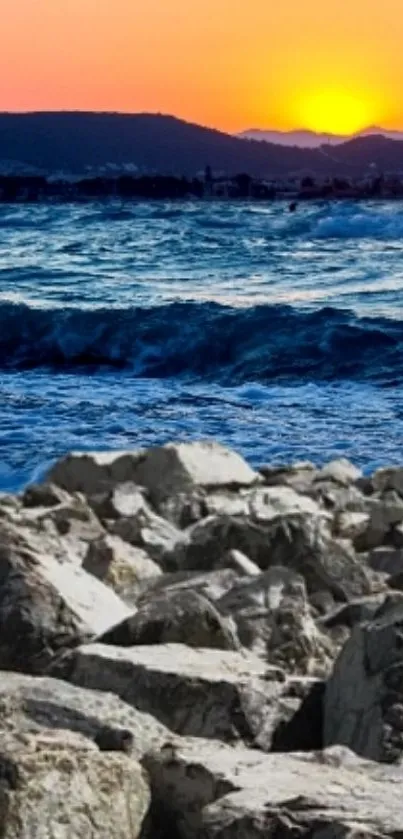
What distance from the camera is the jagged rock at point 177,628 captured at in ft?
11.6

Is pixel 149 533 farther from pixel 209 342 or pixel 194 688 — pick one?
pixel 209 342

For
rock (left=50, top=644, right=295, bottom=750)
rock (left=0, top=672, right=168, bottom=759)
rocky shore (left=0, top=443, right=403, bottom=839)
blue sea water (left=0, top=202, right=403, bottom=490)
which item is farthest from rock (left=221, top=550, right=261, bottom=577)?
blue sea water (left=0, top=202, right=403, bottom=490)

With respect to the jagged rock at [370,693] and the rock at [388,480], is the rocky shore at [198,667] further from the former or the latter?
the rock at [388,480]

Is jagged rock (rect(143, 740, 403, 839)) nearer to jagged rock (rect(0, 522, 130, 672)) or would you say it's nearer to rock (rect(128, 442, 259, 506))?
jagged rock (rect(0, 522, 130, 672))

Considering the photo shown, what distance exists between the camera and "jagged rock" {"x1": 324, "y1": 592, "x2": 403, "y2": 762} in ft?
9.82

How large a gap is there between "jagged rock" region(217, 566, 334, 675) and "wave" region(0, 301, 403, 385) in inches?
395

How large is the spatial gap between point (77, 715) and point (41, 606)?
2.31ft

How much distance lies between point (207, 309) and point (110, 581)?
47.5ft

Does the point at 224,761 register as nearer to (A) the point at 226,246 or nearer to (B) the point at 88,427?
(B) the point at 88,427

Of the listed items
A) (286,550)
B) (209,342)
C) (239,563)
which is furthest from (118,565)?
(209,342)

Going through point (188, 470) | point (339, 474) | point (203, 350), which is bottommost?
point (203, 350)

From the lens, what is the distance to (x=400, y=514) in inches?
210

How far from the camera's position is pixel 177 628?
3547 mm

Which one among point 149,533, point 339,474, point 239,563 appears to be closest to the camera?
point 239,563
